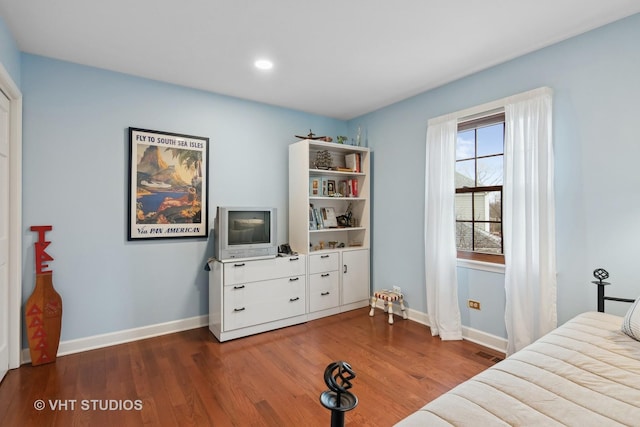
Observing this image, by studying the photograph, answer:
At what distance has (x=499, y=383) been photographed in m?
1.31

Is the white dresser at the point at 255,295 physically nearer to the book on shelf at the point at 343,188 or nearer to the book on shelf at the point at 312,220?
the book on shelf at the point at 312,220

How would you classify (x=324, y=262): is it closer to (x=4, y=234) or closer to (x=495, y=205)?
(x=495, y=205)

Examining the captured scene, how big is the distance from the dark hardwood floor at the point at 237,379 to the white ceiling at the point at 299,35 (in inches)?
102

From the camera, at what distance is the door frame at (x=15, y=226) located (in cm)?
252

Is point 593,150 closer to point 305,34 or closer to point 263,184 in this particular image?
point 305,34

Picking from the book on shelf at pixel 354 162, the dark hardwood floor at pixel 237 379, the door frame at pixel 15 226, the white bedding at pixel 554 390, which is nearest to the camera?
the white bedding at pixel 554 390

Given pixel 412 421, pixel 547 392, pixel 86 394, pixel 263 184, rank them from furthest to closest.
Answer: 1. pixel 263 184
2. pixel 86 394
3. pixel 547 392
4. pixel 412 421

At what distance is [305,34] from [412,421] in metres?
2.48

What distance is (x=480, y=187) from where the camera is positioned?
10.6 ft

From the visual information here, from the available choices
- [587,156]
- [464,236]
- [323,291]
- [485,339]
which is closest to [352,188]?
[323,291]

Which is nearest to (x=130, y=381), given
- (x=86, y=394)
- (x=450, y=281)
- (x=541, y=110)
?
(x=86, y=394)

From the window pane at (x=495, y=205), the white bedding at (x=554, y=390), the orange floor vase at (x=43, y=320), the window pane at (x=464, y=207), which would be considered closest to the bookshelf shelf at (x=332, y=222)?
the window pane at (x=464, y=207)

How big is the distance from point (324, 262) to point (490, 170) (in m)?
A: 2.04

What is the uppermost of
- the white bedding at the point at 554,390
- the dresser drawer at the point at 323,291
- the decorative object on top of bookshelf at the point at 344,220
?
the decorative object on top of bookshelf at the point at 344,220
